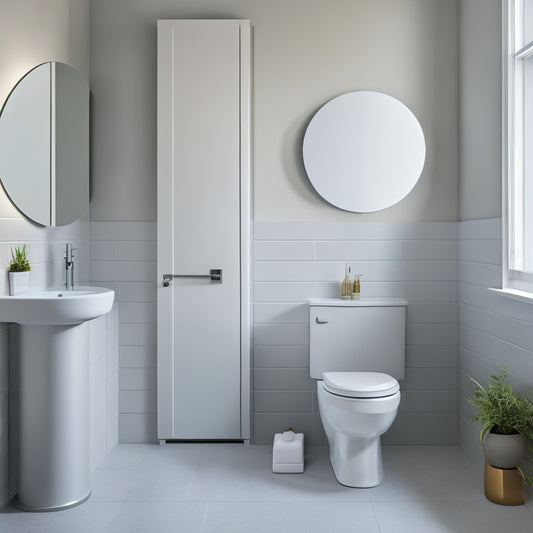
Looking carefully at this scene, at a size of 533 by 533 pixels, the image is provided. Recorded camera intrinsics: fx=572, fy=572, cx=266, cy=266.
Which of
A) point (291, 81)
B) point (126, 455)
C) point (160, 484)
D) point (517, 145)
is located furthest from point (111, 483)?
point (517, 145)

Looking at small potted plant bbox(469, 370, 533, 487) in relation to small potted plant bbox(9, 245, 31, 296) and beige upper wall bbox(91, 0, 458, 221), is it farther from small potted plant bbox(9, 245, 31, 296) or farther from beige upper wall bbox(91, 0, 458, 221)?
small potted plant bbox(9, 245, 31, 296)

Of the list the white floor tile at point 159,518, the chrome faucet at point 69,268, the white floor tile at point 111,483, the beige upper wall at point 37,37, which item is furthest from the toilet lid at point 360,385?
the beige upper wall at point 37,37

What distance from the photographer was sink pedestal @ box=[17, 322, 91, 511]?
230cm

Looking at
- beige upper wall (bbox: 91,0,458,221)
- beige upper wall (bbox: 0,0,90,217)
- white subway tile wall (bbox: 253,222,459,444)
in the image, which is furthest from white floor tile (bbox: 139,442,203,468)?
beige upper wall (bbox: 0,0,90,217)

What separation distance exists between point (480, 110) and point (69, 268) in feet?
7.05

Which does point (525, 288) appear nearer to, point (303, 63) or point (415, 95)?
point (415, 95)

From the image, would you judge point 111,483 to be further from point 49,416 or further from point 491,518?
point 491,518

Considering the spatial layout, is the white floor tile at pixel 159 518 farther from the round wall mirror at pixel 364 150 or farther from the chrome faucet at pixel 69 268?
the round wall mirror at pixel 364 150

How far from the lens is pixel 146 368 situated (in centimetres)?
318

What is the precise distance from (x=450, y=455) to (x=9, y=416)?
2159mm

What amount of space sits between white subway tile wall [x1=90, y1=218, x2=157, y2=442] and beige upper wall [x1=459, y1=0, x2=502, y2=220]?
171 cm

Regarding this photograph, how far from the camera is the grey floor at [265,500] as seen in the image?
2236 mm

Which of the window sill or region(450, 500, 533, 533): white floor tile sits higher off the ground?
the window sill

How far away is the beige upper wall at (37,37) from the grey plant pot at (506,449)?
2.20 m
